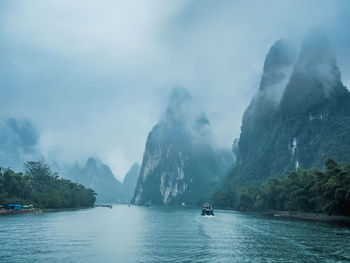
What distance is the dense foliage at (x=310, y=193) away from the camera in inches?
2160

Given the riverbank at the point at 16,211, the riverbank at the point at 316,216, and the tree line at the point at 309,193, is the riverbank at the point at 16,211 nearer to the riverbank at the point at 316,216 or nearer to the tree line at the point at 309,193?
the tree line at the point at 309,193

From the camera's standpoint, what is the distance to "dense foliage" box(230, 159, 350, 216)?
54875mm

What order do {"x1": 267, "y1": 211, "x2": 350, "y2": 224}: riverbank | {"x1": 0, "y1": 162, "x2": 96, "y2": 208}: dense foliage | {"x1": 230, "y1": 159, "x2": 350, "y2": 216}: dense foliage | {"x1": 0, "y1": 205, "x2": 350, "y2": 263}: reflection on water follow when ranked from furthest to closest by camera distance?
1. {"x1": 0, "y1": 162, "x2": 96, "y2": 208}: dense foliage
2. {"x1": 267, "y1": 211, "x2": 350, "y2": 224}: riverbank
3. {"x1": 230, "y1": 159, "x2": 350, "y2": 216}: dense foliage
4. {"x1": 0, "y1": 205, "x2": 350, "y2": 263}: reflection on water

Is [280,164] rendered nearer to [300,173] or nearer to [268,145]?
[268,145]

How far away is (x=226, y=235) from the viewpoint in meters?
40.8

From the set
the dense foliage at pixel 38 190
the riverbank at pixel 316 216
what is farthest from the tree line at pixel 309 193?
the dense foliage at pixel 38 190

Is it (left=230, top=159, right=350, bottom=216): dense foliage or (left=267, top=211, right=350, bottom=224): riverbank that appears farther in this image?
(left=267, top=211, right=350, bottom=224): riverbank

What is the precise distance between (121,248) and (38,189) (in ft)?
283

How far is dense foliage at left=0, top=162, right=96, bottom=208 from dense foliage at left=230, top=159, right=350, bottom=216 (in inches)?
2101

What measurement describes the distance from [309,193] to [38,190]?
75.3 m

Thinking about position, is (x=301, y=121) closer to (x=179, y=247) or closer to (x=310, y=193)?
(x=310, y=193)

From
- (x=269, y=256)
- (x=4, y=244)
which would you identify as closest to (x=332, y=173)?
(x=269, y=256)

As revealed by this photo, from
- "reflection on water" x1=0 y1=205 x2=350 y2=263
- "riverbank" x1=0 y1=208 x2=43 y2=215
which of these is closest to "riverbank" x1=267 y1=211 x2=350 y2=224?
"reflection on water" x1=0 y1=205 x2=350 y2=263

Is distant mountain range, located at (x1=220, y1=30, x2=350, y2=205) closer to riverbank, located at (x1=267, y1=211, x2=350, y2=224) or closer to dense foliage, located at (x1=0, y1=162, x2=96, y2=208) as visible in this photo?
riverbank, located at (x1=267, y1=211, x2=350, y2=224)
